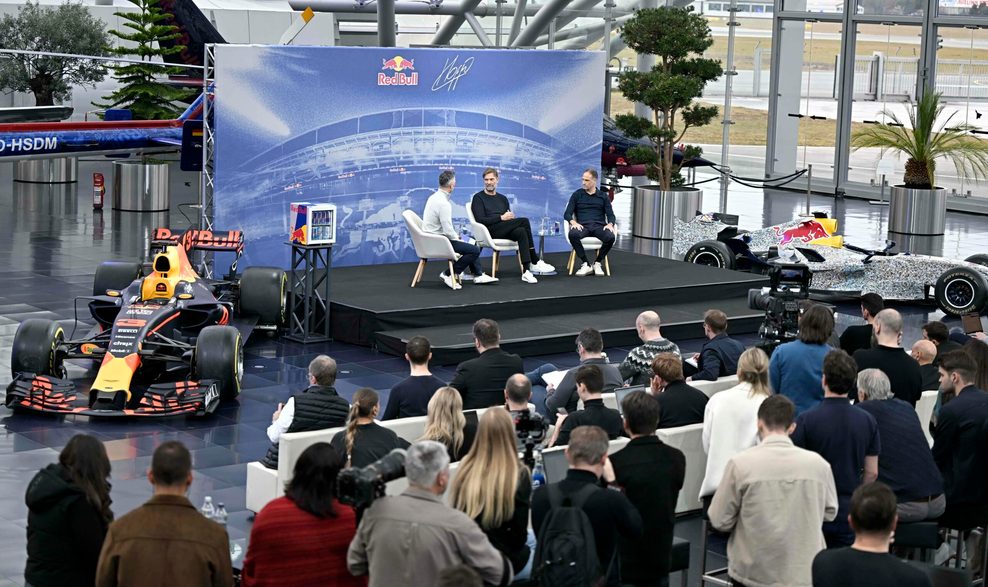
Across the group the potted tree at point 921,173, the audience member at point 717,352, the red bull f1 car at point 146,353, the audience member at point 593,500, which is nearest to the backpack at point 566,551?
the audience member at point 593,500

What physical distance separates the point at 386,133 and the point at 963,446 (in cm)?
962

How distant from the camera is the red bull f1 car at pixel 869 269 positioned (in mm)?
14500

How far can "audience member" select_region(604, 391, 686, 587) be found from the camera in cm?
566

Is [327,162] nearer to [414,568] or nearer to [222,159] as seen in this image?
[222,159]

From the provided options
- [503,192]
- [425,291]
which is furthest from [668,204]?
[425,291]

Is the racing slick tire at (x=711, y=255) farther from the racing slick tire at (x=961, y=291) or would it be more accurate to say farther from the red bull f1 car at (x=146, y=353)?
the red bull f1 car at (x=146, y=353)

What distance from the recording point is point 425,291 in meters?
13.9

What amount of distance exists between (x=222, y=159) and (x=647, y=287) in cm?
459

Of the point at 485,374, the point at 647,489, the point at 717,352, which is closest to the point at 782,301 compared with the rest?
the point at 717,352

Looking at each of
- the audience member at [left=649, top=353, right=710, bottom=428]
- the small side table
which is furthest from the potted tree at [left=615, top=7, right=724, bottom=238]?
the audience member at [left=649, top=353, right=710, bottom=428]

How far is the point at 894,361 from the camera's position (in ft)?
25.2

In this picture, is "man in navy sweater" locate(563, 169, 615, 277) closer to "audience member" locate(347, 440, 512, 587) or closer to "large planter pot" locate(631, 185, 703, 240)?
"large planter pot" locate(631, 185, 703, 240)

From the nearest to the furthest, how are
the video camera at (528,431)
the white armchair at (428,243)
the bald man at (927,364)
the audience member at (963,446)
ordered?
1. the video camera at (528,431)
2. the audience member at (963,446)
3. the bald man at (927,364)
4. the white armchair at (428,243)

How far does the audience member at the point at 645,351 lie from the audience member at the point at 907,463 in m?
1.95
